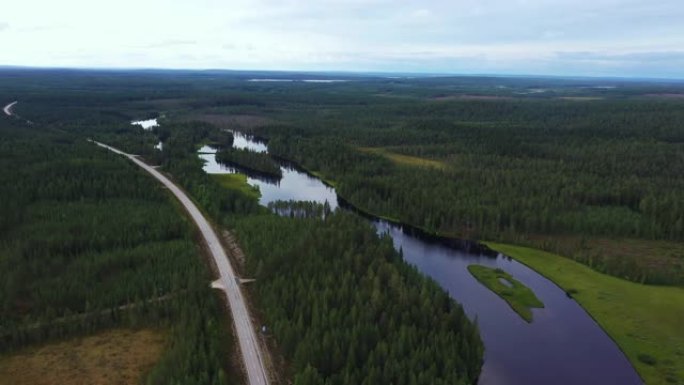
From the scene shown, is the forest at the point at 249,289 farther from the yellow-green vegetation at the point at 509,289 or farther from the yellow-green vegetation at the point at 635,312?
the yellow-green vegetation at the point at 635,312

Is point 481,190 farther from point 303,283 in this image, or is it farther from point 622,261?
point 303,283

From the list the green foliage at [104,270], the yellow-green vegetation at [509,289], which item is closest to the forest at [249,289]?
the green foliage at [104,270]

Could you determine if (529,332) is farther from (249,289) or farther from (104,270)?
(104,270)

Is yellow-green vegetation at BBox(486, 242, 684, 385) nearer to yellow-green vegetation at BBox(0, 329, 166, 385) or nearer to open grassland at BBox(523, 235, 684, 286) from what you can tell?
open grassland at BBox(523, 235, 684, 286)

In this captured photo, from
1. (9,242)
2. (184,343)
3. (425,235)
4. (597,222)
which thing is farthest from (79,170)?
(597,222)

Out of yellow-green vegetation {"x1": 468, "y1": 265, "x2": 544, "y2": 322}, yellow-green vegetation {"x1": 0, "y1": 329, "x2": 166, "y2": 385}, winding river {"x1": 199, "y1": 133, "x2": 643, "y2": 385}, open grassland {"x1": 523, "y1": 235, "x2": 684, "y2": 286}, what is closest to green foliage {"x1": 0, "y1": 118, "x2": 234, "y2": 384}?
yellow-green vegetation {"x1": 0, "y1": 329, "x2": 166, "y2": 385}
